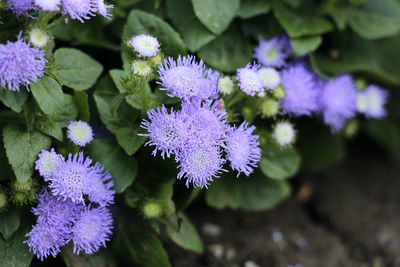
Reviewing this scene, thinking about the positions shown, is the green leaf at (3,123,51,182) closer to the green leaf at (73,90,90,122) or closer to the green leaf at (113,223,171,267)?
the green leaf at (73,90,90,122)

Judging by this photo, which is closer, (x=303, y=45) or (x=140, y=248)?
(x=140, y=248)

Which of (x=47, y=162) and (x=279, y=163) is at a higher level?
(x=47, y=162)

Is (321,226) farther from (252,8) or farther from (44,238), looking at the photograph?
(44,238)

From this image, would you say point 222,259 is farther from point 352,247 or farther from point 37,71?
point 37,71

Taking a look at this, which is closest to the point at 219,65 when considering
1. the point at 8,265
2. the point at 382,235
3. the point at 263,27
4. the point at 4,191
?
the point at 263,27

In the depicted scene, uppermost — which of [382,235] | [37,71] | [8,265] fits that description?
[37,71]

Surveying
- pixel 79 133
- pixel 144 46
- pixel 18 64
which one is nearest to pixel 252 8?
pixel 144 46
